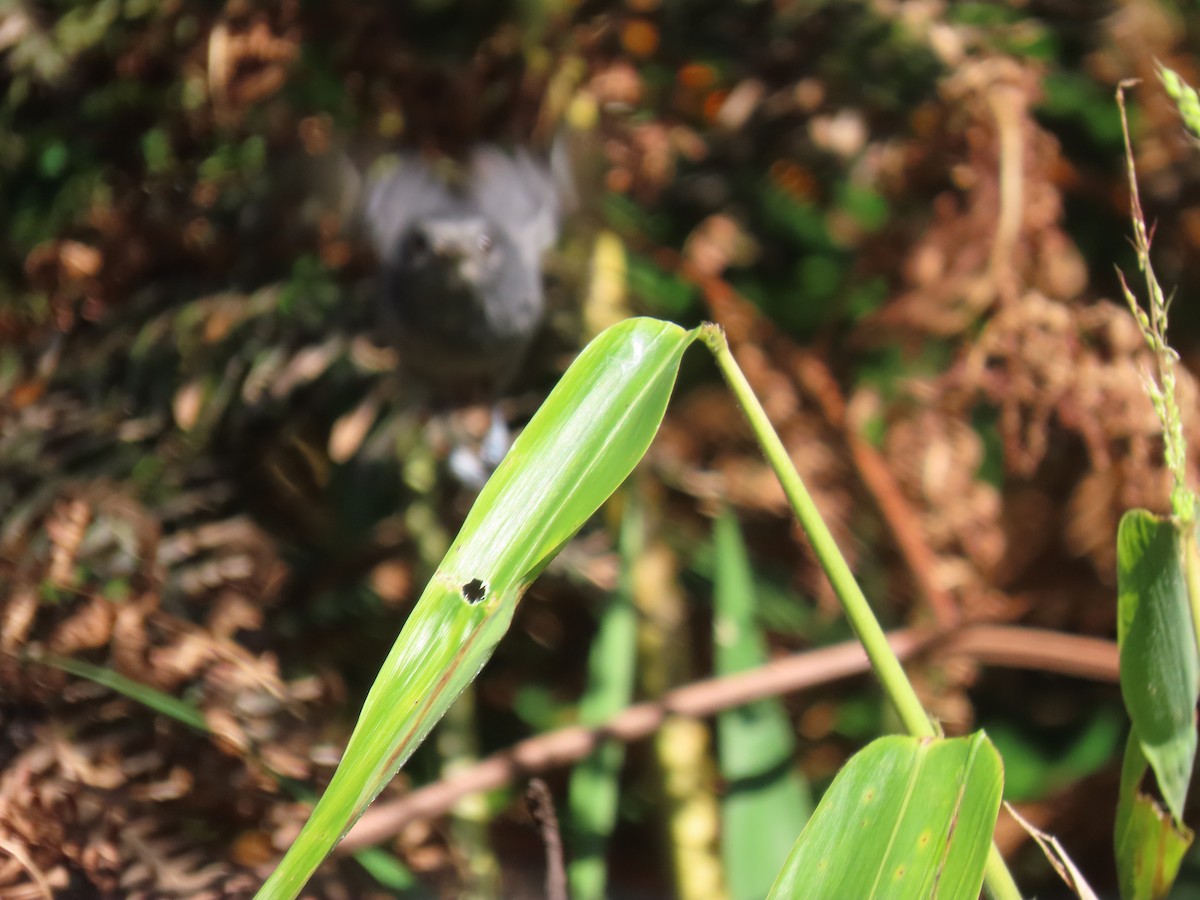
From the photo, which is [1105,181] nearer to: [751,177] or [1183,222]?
[1183,222]

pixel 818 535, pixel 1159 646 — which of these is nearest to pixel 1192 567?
pixel 1159 646

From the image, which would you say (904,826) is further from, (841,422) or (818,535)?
(841,422)

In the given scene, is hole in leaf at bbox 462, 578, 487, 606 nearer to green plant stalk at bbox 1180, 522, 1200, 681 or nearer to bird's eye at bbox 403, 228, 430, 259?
green plant stalk at bbox 1180, 522, 1200, 681

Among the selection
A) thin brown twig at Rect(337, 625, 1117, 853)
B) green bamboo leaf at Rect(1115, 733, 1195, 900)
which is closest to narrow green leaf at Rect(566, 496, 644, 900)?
thin brown twig at Rect(337, 625, 1117, 853)

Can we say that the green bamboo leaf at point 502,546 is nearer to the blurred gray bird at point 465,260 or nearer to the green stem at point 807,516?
the green stem at point 807,516

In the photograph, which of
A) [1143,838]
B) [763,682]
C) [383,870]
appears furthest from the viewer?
[763,682]

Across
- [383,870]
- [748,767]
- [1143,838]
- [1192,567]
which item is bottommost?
[748,767]
